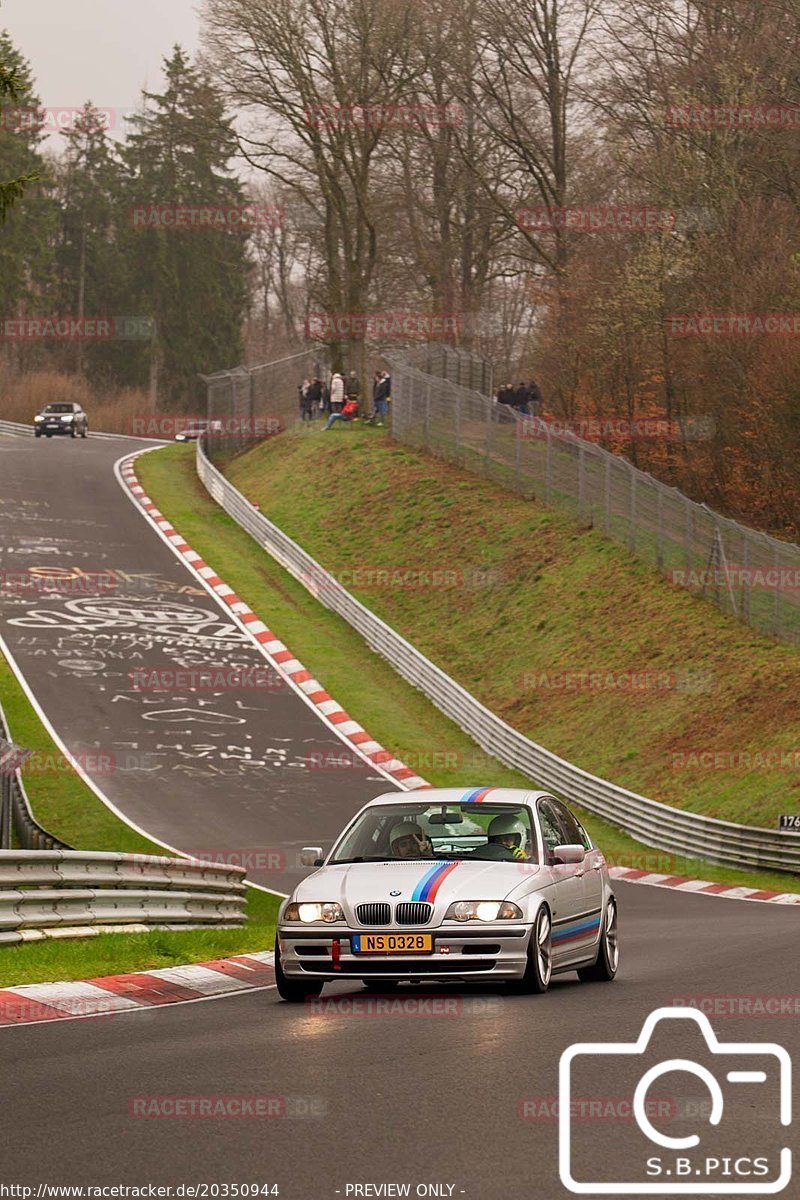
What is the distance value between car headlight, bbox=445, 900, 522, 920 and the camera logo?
192cm

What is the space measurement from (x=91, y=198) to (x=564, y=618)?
260 feet

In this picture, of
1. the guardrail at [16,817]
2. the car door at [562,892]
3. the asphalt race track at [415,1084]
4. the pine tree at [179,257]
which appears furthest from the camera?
the pine tree at [179,257]

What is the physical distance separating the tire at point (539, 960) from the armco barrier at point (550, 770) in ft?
46.2

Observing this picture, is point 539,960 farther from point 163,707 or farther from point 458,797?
point 163,707

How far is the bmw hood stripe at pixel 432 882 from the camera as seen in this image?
11.1 m

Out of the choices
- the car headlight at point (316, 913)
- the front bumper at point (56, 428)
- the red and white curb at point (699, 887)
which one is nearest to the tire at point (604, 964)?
the car headlight at point (316, 913)

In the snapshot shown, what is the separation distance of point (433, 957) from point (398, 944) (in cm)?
23

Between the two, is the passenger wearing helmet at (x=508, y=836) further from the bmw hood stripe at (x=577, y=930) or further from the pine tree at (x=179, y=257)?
the pine tree at (x=179, y=257)

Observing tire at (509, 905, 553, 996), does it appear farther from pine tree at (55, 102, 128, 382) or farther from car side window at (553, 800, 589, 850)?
pine tree at (55, 102, 128, 382)

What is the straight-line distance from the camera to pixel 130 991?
11422 millimetres

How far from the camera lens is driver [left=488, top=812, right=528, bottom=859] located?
12102 millimetres

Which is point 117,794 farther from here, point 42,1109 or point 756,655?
point 42,1109

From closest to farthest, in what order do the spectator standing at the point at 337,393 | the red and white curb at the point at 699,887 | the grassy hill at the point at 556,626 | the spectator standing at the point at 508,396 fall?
the red and white curb at the point at 699,887, the grassy hill at the point at 556,626, the spectator standing at the point at 508,396, the spectator standing at the point at 337,393

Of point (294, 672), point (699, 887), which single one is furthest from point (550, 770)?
point (294, 672)
